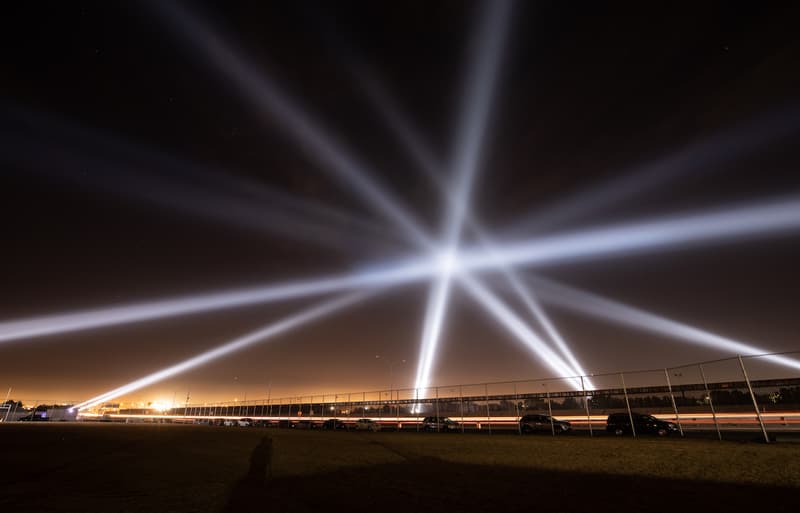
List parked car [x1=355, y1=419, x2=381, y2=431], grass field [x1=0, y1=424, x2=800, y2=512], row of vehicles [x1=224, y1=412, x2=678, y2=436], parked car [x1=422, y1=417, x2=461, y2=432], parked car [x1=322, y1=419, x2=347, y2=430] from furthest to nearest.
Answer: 1. parked car [x1=322, y1=419, x2=347, y2=430]
2. parked car [x1=355, y1=419, x2=381, y2=431]
3. parked car [x1=422, y1=417, x2=461, y2=432]
4. row of vehicles [x1=224, y1=412, x2=678, y2=436]
5. grass field [x1=0, y1=424, x2=800, y2=512]

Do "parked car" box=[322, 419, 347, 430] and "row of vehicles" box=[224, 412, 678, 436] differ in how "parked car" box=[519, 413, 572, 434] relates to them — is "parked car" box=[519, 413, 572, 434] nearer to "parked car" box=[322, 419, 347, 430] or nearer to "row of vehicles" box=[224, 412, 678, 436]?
"row of vehicles" box=[224, 412, 678, 436]

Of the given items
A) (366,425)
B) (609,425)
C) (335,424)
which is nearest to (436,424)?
(366,425)

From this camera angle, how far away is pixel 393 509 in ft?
23.8

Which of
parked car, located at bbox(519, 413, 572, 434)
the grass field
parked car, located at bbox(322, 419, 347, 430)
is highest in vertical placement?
the grass field

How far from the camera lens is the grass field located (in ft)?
24.7

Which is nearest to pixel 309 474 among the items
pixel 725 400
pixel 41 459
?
pixel 41 459

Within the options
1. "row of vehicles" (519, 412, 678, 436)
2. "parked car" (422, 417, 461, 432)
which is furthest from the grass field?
"parked car" (422, 417, 461, 432)

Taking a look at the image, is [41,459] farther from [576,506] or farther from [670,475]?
[670,475]

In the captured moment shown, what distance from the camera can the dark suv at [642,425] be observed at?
942 inches

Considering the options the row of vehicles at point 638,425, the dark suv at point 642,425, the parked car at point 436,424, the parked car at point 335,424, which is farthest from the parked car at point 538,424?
the parked car at point 335,424

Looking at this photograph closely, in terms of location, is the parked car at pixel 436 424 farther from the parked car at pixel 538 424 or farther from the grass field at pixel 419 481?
the grass field at pixel 419 481

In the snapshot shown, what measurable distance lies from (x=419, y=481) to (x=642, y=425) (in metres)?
21.1

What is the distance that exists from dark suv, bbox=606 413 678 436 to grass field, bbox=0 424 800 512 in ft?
29.8

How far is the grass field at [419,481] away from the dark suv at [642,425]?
910 centimetres
